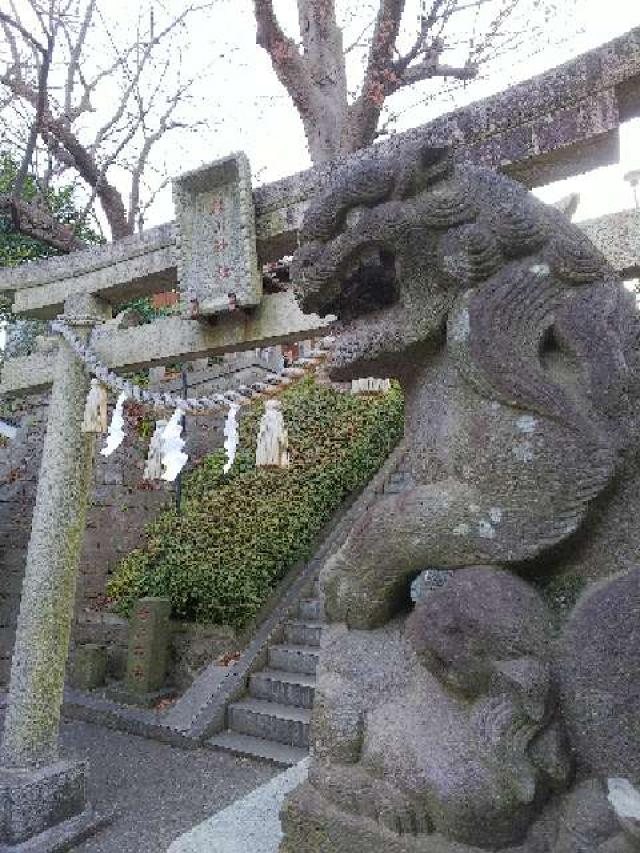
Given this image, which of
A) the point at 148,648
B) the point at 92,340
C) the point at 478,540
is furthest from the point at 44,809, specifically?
the point at 478,540

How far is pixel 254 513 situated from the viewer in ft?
26.0

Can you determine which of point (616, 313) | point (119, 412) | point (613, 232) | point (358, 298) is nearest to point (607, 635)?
point (616, 313)

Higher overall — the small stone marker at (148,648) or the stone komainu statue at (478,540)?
the stone komainu statue at (478,540)

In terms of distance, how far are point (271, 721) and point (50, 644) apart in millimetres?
2541

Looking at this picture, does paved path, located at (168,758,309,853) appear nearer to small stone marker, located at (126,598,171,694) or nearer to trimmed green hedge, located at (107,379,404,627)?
trimmed green hedge, located at (107,379,404,627)

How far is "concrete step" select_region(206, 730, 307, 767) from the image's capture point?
5.39 metres

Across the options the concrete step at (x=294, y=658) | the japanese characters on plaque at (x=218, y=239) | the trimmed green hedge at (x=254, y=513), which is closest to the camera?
the japanese characters on plaque at (x=218, y=239)

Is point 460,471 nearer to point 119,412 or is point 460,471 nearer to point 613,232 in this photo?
point 613,232

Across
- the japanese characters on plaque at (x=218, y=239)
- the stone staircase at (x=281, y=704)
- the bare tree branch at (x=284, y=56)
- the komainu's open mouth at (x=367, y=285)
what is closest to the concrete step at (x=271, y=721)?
the stone staircase at (x=281, y=704)

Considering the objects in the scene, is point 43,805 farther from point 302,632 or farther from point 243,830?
point 302,632

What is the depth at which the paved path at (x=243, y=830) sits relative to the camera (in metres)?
2.02

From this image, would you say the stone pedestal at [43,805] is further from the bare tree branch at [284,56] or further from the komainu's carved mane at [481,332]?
the bare tree branch at [284,56]

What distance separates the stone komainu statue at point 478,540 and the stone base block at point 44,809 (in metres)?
2.88

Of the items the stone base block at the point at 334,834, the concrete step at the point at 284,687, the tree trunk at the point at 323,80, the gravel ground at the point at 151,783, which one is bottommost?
the gravel ground at the point at 151,783
